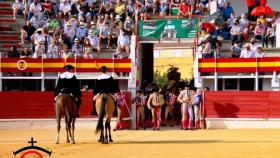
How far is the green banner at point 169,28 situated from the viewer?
88.8 ft

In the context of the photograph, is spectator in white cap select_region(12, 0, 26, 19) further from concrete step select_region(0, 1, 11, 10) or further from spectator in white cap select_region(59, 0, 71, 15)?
spectator in white cap select_region(59, 0, 71, 15)

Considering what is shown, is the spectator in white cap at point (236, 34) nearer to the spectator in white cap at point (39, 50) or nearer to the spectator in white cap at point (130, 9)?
the spectator in white cap at point (130, 9)

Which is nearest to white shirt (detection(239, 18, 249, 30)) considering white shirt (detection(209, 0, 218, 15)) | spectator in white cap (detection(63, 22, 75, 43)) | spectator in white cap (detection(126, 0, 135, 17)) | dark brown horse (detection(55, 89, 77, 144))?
white shirt (detection(209, 0, 218, 15))

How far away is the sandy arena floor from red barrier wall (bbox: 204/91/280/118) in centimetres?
152

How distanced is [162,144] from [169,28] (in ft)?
31.2

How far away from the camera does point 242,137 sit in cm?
2077

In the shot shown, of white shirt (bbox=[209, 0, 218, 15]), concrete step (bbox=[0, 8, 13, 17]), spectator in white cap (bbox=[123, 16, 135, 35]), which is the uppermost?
white shirt (bbox=[209, 0, 218, 15])

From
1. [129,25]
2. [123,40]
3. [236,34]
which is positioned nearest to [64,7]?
[129,25]

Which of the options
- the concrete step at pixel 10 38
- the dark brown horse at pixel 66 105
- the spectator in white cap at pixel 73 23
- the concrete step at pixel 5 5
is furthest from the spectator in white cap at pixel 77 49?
the dark brown horse at pixel 66 105

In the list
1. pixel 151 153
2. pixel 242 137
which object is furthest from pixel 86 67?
pixel 151 153

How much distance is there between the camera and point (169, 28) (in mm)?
27109

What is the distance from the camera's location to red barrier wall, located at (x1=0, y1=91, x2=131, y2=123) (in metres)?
26.0

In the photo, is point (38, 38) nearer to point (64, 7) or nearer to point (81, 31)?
point (81, 31)

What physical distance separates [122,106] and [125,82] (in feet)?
7.07
